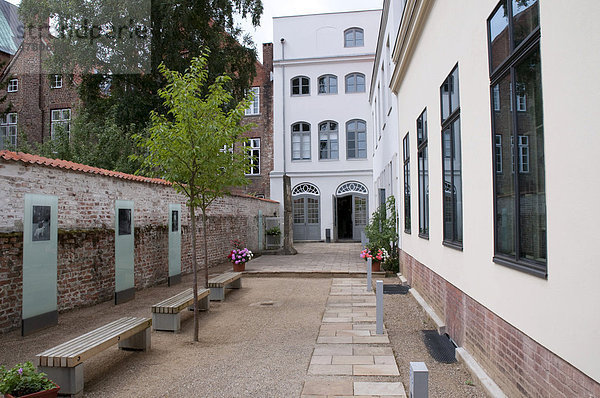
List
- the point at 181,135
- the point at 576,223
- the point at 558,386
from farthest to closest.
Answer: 1. the point at 181,135
2. the point at 558,386
3. the point at 576,223

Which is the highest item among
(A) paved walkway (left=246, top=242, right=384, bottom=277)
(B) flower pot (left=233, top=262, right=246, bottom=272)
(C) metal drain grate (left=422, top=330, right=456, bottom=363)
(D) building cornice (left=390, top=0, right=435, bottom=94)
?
(D) building cornice (left=390, top=0, right=435, bottom=94)

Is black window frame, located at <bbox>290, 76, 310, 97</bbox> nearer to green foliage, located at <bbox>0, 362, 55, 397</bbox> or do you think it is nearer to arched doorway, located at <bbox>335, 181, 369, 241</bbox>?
arched doorway, located at <bbox>335, 181, 369, 241</bbox>

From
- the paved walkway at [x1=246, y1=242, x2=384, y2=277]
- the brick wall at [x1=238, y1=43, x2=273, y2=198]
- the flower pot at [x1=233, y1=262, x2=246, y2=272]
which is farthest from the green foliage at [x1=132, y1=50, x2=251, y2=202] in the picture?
the brick wall at [x1=238, y1=43, x2=273, y2=198]

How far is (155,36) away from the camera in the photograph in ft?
61.4

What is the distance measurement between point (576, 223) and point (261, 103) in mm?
28288

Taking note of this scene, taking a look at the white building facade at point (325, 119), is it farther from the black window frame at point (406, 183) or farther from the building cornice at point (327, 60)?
the black window frame at point (406, 183)

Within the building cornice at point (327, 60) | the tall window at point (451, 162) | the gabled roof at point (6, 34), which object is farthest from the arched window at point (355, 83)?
the tall window at point (451, 162)

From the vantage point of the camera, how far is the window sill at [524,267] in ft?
10.2

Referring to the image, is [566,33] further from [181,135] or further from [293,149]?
[293,149]

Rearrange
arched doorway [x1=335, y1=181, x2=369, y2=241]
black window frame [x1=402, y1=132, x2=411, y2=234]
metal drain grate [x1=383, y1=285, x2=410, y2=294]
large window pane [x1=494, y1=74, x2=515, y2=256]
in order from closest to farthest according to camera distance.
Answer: large window pane [x1=494, y1=74, x2=515, y2=256] < metal drain grate [x1=383, y1=285, x2=410, y2=294] < black window frame [x1=402, y1=132, x2=411, y2=234] < arched doorway [x1=335, y1=181, x2=369, y2=241]

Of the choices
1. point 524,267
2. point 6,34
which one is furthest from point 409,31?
point 6,34

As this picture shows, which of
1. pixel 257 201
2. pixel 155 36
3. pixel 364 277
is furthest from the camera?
pixel 257 201

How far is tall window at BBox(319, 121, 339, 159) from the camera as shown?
2803 centimetres

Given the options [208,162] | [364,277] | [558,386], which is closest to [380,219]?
[364,277]
